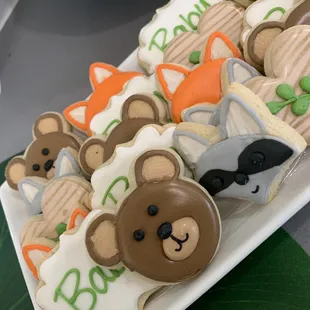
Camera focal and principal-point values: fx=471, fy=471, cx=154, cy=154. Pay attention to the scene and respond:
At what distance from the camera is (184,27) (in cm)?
82

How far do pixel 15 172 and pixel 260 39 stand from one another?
19.8 inches

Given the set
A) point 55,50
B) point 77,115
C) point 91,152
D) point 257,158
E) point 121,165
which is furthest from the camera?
point 55,50

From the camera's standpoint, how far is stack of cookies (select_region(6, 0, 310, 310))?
557 mm

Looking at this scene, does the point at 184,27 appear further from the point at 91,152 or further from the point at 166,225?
the point at 166,225

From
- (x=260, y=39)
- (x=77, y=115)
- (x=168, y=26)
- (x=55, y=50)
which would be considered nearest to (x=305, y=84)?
(x=260, y=39)

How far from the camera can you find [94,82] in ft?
2.83

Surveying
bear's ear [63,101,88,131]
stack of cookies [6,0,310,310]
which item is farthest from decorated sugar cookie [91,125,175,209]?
bear's ear [63,101,88,131]

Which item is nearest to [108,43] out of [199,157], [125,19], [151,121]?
[125,19]

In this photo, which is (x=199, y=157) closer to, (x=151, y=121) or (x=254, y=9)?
(x=151, y=121)

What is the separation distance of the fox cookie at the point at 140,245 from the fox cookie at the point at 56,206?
0.07 metres

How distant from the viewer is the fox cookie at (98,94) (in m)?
0.83

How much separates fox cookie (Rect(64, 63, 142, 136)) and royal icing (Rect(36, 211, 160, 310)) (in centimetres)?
23

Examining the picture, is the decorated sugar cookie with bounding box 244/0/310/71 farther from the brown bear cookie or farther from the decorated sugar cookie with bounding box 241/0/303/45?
the brown bear cookie

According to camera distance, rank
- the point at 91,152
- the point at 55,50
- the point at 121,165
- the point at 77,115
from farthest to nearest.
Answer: the point at 55,50 → the point at 77,115 → the point at 91,152 → the point at 121,165
